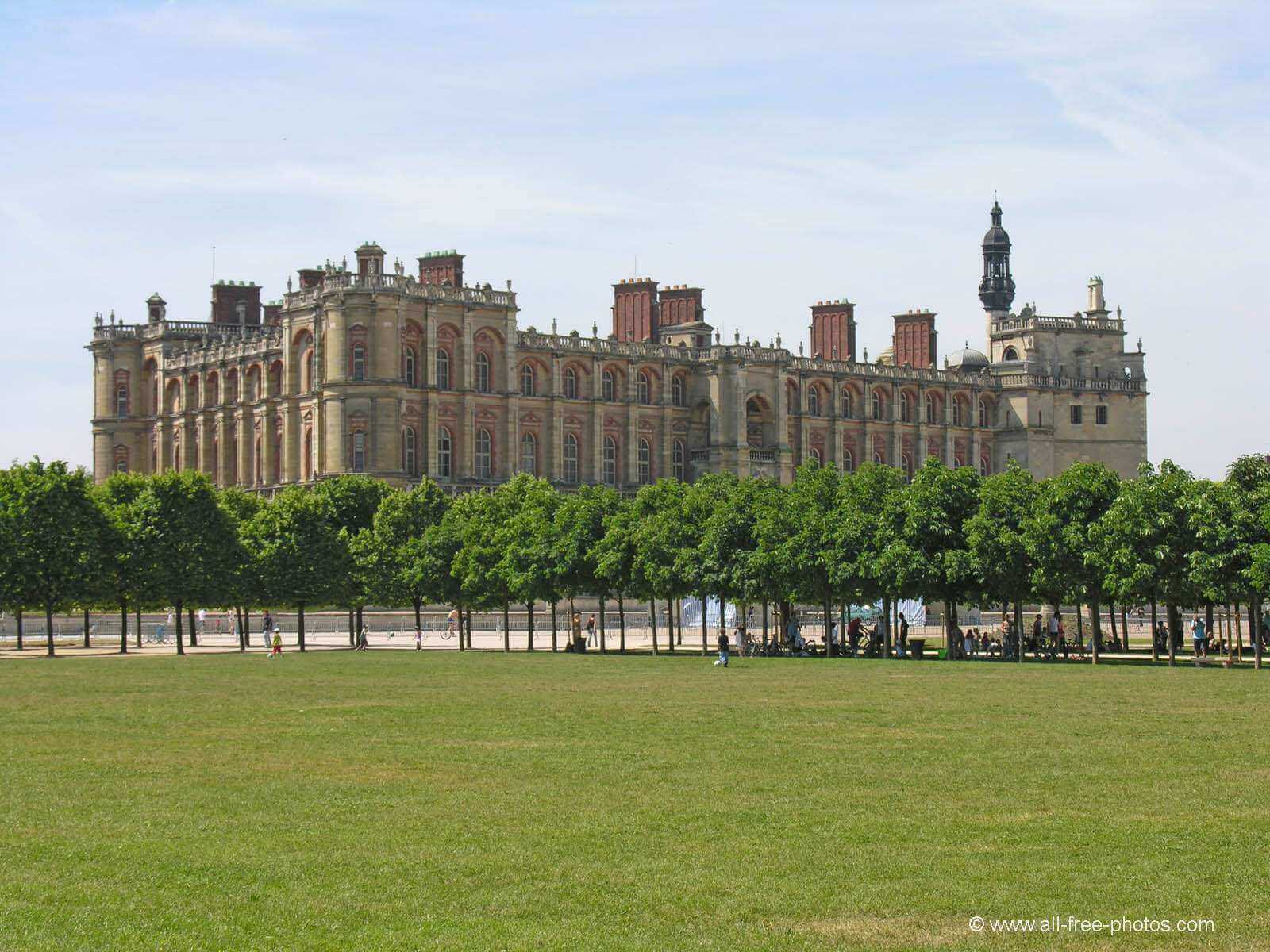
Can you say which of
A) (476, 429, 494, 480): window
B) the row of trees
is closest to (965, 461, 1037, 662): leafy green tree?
the row of trees

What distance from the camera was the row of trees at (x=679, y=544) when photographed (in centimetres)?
5438

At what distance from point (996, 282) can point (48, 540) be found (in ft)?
291

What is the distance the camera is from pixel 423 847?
19438mm

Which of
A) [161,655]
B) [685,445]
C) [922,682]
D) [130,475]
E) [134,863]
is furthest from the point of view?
[685,445]

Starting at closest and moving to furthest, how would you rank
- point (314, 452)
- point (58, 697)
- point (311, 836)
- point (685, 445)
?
point (311, 836) → point (58, 697) → point (314, 452) → point (685, 445)

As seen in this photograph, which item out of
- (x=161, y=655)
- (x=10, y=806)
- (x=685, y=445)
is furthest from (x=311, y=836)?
(x=685, y=445)

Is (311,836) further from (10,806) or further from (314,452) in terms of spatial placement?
(314,452)

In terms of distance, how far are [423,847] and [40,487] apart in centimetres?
4805

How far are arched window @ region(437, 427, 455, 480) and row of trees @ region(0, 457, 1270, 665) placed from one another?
2373 centimetres

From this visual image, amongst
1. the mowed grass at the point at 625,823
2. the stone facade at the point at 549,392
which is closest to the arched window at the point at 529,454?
the stone facade at the point at 549,392

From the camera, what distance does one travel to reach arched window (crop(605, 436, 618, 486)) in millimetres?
116188

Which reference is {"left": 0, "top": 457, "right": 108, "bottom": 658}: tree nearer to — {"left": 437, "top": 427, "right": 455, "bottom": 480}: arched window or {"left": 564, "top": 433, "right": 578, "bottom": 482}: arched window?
{"left": 437, "top": 427, "right": 455, "bottom": 480}: arched window

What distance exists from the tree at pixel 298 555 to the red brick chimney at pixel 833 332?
5924cm

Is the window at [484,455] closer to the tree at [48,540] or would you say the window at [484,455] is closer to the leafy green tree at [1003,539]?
the tree at [48,540]
